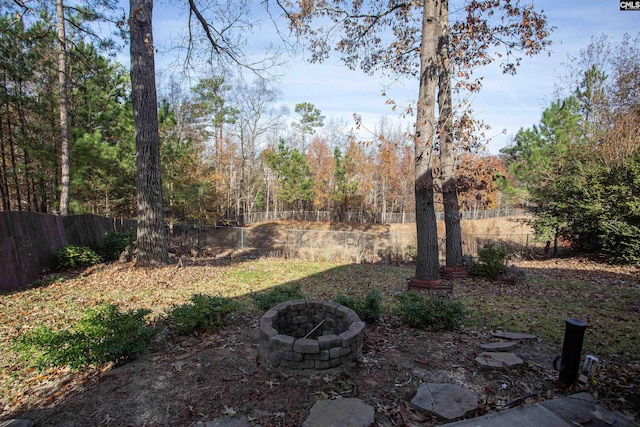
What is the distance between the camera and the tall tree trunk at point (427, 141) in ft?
20.1

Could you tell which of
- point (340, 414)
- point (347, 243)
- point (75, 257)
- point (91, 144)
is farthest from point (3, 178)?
point (340, 414)

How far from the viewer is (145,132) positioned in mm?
7273

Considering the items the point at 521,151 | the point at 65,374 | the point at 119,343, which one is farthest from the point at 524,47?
the point at 521,151

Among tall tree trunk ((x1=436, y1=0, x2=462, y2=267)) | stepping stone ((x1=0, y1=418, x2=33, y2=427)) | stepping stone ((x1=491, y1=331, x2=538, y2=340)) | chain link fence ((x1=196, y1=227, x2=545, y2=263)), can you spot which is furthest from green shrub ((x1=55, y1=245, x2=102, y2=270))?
tall tree trunk ((x1=436, y1=0, x2=462, y2=267))

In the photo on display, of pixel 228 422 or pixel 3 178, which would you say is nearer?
pixel 228 422

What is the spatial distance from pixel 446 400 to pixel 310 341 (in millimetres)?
1338

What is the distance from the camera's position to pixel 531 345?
384 cm

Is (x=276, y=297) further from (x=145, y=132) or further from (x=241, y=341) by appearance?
(x=145, y=132)

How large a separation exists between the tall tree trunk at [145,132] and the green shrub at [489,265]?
821 centimetres

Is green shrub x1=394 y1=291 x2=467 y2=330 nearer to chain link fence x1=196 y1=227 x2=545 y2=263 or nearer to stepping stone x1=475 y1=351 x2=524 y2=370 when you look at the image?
stepping stone x1=475 y1=351 x2=524 y2=370

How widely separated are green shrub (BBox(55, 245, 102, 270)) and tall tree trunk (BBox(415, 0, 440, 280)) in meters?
8.20

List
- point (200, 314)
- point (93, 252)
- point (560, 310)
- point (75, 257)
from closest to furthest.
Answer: point (200, 314), point (560, 310), point (75, 257), point (93, 252)

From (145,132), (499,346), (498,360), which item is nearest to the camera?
(498,360)

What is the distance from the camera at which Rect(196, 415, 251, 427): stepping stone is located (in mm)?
2361
